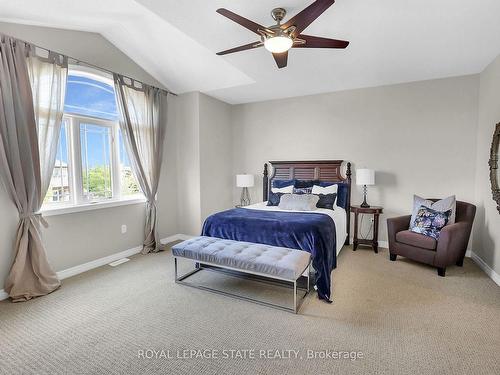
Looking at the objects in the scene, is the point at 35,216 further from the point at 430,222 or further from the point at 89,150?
the point at 430,222

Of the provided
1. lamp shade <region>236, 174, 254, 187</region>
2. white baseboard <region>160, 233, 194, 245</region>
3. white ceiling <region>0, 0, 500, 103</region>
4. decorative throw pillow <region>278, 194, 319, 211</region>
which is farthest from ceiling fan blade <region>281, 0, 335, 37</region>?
white baseboard <region>160, 233, 194, 245</region>

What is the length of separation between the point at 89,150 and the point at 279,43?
300 centimetres

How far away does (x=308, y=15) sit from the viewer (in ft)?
6.56

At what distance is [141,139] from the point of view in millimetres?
4164

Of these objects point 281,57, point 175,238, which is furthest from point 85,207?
point 281,57

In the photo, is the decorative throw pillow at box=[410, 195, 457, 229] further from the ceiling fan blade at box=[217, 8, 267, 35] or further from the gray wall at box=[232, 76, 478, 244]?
the ceiling fan blade at box=[217, 8, 267, 35]

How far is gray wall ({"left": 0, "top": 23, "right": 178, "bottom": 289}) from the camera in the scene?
2795mm

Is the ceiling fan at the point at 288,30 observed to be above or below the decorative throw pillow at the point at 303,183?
above

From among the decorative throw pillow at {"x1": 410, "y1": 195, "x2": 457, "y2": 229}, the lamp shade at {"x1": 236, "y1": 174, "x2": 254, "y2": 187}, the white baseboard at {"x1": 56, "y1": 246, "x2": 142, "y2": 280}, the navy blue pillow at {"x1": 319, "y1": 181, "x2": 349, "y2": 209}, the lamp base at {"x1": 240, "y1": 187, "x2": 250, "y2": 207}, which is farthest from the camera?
the lamp base at {"x1": 240, "y1": 187, "x2": 250, "y2": 207}

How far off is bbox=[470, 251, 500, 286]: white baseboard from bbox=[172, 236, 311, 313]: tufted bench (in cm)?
228

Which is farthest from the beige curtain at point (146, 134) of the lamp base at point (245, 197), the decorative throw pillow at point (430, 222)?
the decorative throw pillow at point (430, 222)

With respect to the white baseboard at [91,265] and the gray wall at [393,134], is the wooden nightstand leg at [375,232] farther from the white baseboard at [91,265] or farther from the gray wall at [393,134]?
the white baseboard at [91,265]

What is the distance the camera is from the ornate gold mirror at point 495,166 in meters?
3.14

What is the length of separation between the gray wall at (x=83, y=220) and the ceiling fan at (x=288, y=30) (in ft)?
7.84
